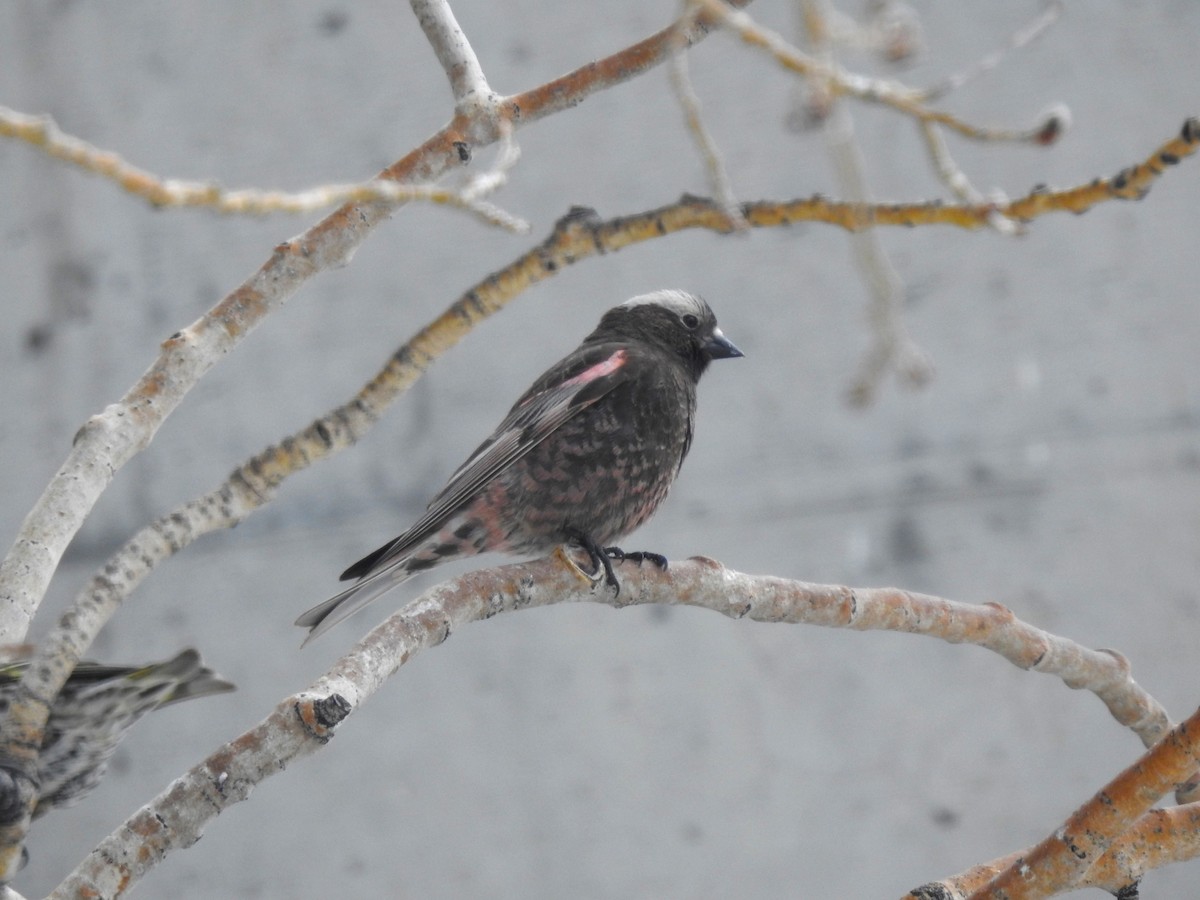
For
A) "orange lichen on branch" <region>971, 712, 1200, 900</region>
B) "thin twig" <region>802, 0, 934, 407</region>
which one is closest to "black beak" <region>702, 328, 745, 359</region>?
"orange lichen on branch" <region>971, 712, 1200, 900</region>

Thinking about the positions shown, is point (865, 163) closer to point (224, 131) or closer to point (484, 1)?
point (484, 1)

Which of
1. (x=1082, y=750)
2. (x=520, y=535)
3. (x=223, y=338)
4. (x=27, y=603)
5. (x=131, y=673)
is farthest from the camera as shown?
(x=1082, y=750)

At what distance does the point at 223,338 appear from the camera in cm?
150

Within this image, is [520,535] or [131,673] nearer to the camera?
[131,673]

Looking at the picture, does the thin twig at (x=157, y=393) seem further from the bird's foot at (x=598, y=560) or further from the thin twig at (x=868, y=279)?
the bird's foot at (x=598, y=560)

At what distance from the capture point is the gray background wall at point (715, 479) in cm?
313

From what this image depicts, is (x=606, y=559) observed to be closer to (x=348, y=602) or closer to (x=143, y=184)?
(x=348, y=602)

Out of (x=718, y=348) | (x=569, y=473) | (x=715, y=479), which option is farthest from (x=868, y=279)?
(x=715, y=479)

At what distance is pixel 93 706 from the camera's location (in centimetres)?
169

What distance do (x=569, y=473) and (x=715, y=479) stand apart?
1.20 meters

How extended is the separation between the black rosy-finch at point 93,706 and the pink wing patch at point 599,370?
0.79 meters

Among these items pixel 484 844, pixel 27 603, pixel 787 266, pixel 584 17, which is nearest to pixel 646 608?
pixel 484 844

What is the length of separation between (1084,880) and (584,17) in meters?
2.63

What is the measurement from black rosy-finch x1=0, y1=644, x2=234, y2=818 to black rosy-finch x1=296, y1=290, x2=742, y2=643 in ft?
1.08
